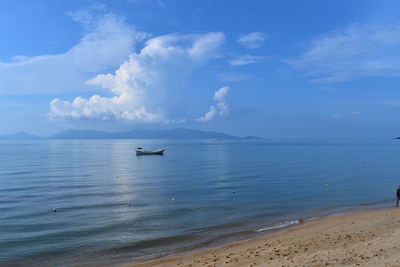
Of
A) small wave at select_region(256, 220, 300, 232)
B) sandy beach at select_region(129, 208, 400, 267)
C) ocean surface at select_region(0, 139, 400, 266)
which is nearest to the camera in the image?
sandy beach at select_region(129, 208, 400, 267)

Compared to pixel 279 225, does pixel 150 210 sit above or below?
above

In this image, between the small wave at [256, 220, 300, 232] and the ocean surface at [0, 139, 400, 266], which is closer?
the ocean surface at [0, 139, 400, 266]

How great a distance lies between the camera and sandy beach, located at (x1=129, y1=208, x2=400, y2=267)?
14.1 metres

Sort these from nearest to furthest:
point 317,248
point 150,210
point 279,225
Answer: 1. point 317,248
2. point 279,225
3. point 150,210

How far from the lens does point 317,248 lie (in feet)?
54.6

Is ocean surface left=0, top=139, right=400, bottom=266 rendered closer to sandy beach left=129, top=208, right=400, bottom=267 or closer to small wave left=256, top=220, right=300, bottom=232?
small wave left=256, top=220, right=300, bottom=232

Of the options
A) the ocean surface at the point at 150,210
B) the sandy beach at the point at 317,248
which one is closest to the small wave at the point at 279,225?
the ocean surface at the point at 150,210

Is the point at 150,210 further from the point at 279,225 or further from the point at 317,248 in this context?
the point at 317,248

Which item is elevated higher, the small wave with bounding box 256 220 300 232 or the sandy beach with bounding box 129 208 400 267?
the sandy beach with bounding box 129 208 400 267

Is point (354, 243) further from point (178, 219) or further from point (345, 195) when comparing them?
point (345, 195)

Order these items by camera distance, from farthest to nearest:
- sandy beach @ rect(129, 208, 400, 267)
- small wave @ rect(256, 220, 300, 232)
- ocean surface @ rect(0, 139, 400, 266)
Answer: small wave @ rect(256, 220, 300, 232) → ocean surface @ rect(0, 139, 400, 266) → sandy beach @ rect(129, 208, 400, 267)

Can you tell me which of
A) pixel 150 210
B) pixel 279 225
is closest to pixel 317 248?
pixel 279 225

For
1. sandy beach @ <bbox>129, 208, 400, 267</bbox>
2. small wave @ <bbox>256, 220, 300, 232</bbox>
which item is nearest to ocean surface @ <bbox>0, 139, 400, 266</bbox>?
small wave @ <bbox>256, 220, 300, 232</bbox>

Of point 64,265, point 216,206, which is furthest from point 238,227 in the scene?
point 64,265
